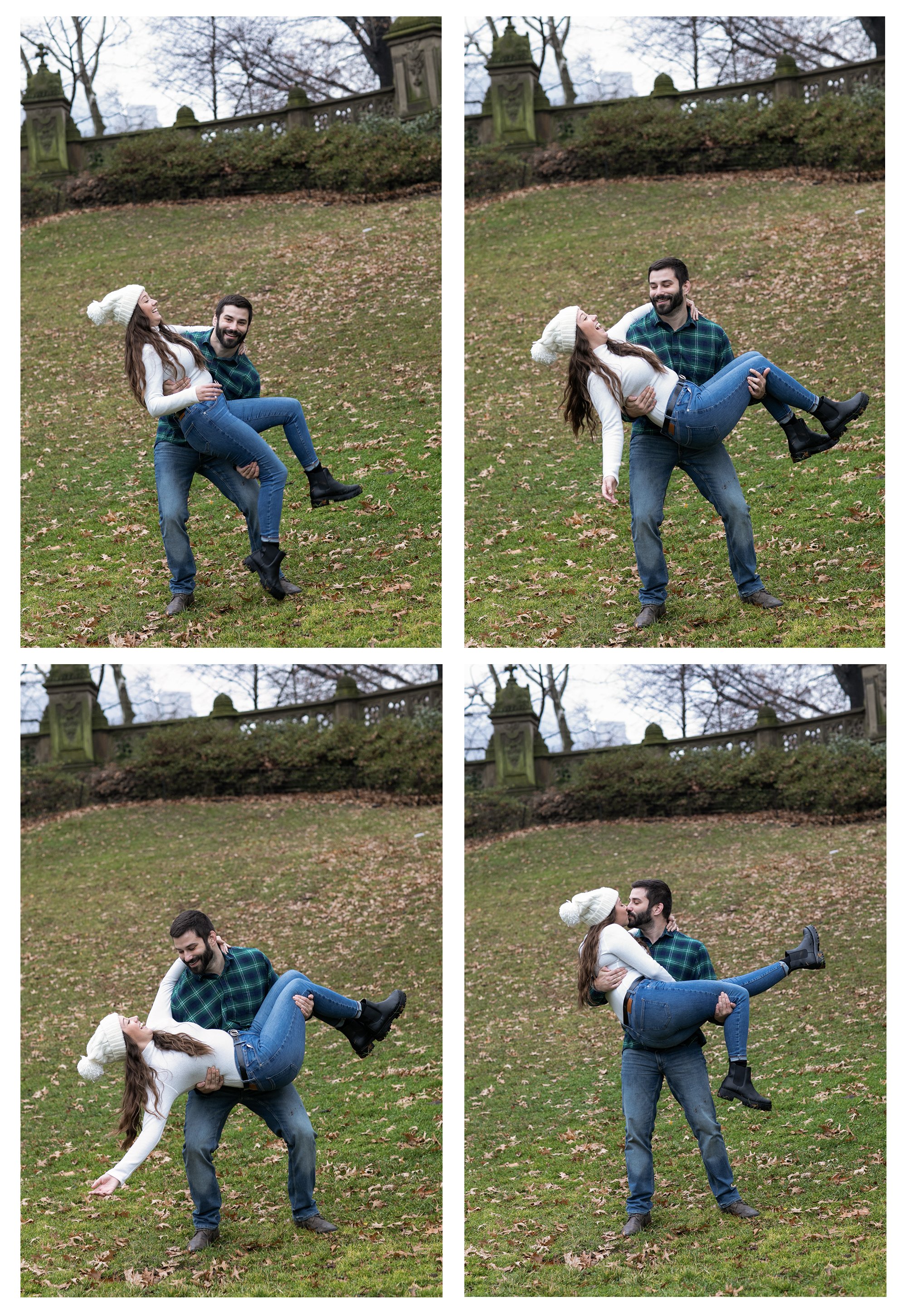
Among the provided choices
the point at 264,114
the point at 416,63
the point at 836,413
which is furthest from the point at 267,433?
the point at 836,413

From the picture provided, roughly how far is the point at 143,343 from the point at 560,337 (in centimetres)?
245

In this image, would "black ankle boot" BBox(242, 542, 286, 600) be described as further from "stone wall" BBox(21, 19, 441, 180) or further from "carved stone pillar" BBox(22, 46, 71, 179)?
"carved stone pillar" BBox(22, 46, 71, 179)

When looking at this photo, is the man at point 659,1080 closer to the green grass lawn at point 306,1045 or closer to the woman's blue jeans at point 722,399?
the green grass lawn at point 306,1045

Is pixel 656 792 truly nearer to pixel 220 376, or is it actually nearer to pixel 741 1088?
pixel 741 1088

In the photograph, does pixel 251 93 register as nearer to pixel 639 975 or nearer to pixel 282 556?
pixel 282 556

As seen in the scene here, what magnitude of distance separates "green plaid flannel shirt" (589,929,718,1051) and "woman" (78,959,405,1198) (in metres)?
1.53

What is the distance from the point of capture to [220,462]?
8.23m

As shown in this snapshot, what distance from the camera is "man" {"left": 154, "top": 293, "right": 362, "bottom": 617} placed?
7.83 m

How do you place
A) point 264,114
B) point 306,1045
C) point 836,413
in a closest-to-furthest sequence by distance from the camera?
point 836,413, point 306,1045, point 264,114

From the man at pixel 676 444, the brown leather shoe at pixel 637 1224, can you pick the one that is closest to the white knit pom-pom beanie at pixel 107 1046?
the brown leather shoe at pixel 637 1224

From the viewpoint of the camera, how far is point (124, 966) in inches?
439

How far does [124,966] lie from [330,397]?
582 cm

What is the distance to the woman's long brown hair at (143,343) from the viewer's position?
25.2 ft
